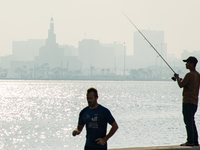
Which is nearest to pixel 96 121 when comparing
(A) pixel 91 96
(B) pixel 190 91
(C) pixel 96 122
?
(C) pixel 96 122

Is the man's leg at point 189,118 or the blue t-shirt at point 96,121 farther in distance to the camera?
the man's leg at point 189,118

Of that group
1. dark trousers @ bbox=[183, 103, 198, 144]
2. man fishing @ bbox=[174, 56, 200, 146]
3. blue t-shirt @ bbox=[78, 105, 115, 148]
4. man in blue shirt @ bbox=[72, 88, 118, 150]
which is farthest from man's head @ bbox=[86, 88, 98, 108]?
dark trousers @ bbox=[183, 103, 198, 144]

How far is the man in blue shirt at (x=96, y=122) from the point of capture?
17.7ft

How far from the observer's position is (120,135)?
28812mm

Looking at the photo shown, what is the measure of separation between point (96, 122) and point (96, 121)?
15mm

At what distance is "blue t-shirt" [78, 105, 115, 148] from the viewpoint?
5426 mm

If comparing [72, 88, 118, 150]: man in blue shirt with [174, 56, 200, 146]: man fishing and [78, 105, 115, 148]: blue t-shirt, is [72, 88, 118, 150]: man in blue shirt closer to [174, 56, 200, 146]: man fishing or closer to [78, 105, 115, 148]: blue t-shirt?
[78, 105, 115, 148]: blue t-shirt

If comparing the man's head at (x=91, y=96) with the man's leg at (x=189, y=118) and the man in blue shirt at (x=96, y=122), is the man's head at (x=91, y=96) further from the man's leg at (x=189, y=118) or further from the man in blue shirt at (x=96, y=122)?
the man's leg at (x=189, y=118)

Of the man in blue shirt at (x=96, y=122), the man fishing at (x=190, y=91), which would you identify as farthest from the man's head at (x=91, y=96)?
the man fishing at (x=190, y=91)

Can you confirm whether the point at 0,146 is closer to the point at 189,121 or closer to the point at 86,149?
the point at 189,121

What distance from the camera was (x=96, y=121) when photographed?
545 centimetres

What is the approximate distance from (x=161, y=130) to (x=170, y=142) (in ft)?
22.8

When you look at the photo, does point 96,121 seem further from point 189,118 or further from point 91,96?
point 189,118

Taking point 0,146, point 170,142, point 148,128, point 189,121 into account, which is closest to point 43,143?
point 0,146
